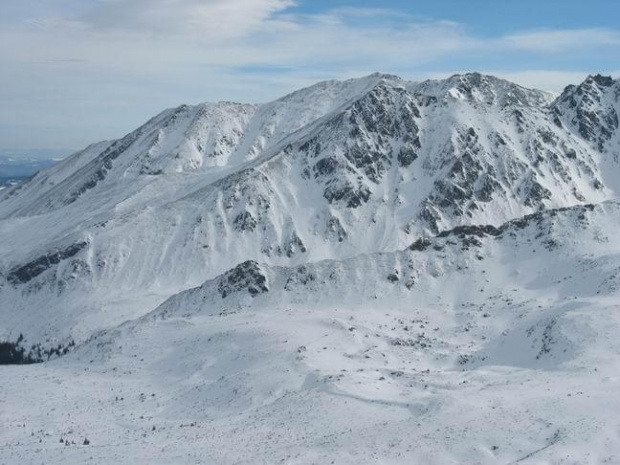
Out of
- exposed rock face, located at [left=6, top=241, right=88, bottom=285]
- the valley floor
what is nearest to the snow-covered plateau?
the valley floor

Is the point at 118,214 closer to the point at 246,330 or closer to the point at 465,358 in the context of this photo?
the point at 246,330

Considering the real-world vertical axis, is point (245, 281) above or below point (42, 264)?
above

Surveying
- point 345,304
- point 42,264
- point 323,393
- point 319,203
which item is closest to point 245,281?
point 345,304

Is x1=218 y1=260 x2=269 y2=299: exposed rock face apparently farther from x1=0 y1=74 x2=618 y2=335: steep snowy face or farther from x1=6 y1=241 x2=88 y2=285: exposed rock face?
x1=6 y1=241 x2=88 y2=285: exposed rock face

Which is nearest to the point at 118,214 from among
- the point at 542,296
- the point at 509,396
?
the point at 542,296

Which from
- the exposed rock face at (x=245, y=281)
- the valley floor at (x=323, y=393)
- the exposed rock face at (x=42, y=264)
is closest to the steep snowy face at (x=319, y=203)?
the exposed rock face at (x=42, y=264)

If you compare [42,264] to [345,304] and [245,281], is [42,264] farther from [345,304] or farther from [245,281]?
[345,304]
